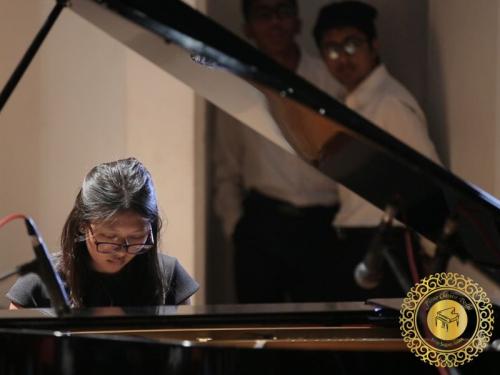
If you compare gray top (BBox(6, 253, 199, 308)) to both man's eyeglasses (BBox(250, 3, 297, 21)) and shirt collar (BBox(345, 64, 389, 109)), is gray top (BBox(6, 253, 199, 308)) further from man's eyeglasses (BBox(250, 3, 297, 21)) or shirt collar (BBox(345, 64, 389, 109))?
man's eyeglasses (BBox(250, 3, 297, 21))

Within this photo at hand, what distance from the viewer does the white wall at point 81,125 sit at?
3.63m

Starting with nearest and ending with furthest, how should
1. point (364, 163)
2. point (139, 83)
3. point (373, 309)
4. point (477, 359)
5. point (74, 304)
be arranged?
point (477, 359) → point (364, 163) → point (373, 309) → point (74, 304) → point (139, 83)

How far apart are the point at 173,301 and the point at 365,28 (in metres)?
1.80

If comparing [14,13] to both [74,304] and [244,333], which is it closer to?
[74,304]

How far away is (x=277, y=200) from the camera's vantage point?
3.97m

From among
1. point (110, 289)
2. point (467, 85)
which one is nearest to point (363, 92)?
point (467, 85)

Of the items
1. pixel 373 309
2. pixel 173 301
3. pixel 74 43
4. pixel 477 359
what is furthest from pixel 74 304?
pixel 74 43

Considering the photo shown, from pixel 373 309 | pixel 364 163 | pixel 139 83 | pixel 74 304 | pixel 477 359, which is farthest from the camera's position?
pixel 139 83

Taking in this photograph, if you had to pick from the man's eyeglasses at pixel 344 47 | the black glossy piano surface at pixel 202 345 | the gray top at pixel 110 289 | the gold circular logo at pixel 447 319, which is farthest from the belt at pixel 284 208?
the gold circular logo at pixel 447 319

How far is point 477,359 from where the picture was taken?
153 cm

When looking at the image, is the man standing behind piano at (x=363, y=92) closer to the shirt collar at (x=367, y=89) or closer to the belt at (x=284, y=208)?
the shirt collar at (x=367, y=89)

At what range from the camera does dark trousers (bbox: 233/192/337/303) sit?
393 cm

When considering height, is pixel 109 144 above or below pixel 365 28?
below

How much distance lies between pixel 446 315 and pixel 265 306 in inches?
14.4
